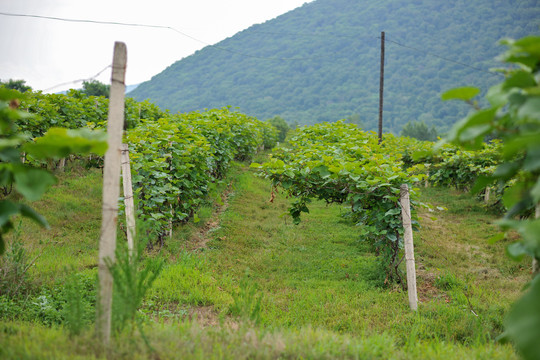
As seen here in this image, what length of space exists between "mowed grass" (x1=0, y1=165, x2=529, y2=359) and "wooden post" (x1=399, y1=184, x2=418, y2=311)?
0.77 ft

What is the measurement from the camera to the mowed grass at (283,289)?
2.48m

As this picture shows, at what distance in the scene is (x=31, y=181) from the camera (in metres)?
1.44

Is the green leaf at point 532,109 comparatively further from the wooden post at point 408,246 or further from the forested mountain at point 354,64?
the forested mountain at point 354,64

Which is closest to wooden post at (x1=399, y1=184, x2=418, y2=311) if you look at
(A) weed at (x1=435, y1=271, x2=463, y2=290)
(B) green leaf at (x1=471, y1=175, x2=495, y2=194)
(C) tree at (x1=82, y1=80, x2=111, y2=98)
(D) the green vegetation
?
(D) the green vegetation

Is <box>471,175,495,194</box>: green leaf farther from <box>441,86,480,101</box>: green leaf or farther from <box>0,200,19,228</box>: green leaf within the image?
<box>0,200,19,228</box>: green leaf

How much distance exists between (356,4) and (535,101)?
586ft

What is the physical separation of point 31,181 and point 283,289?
4.76 meters

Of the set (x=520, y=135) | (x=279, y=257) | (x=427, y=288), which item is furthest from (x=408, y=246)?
(x=520, y=135)

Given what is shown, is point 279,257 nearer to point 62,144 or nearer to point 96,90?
point 62,144

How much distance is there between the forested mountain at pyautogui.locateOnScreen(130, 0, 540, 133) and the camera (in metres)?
93.0

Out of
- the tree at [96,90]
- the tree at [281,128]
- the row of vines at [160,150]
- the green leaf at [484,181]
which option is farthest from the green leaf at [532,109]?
the tree at [281,128]

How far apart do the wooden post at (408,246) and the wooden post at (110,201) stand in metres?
4.08

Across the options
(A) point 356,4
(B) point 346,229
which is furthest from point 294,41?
(B) point 346,229

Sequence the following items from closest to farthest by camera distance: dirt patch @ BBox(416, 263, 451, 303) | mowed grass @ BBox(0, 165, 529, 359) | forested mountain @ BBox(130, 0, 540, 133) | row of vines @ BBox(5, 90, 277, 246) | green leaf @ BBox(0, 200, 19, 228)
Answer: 1. green leaf @ BBox(0, 200, 19, 228)
2. mowed grass @ BBox(0, 165, 529, 359)
3. dirt patch @ BBox(416, 263, 451, 303)
4. row of vines @ BBox(5, 90, 277, 246)
5. forested mountain @ BBox(130, 0, 540, 133)
